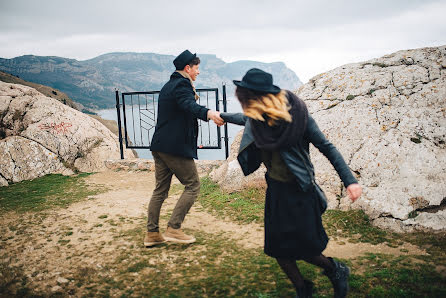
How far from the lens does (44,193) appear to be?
6301 millimetres

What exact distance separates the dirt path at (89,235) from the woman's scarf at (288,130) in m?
1.89

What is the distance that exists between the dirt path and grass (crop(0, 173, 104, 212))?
36cm

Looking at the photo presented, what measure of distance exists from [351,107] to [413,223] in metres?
2.07

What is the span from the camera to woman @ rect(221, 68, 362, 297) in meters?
2.13

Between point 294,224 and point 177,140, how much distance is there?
5.69 ft

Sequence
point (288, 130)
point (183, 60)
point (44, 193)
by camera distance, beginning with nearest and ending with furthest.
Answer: point (288, 130), point (183, 60), point (44, 193)

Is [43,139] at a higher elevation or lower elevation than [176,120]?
lower

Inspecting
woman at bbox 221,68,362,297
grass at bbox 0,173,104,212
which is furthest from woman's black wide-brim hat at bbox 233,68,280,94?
grass at bbox 0,173,104,212

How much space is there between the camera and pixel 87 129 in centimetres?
931

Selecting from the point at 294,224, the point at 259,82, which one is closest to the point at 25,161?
the point at 259,82

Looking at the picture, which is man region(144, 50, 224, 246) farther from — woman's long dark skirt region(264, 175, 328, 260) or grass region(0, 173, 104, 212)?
grass region(0, 173, 104, 212)

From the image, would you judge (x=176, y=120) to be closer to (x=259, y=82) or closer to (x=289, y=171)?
(x=259, y=82)

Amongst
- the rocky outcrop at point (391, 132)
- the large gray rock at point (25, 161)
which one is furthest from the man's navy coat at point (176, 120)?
the large gray rock at point (25, 161)

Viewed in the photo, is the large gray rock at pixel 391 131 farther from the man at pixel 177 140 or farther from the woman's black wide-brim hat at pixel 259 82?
the woman's black wide-brim hat at pixel 259 82
